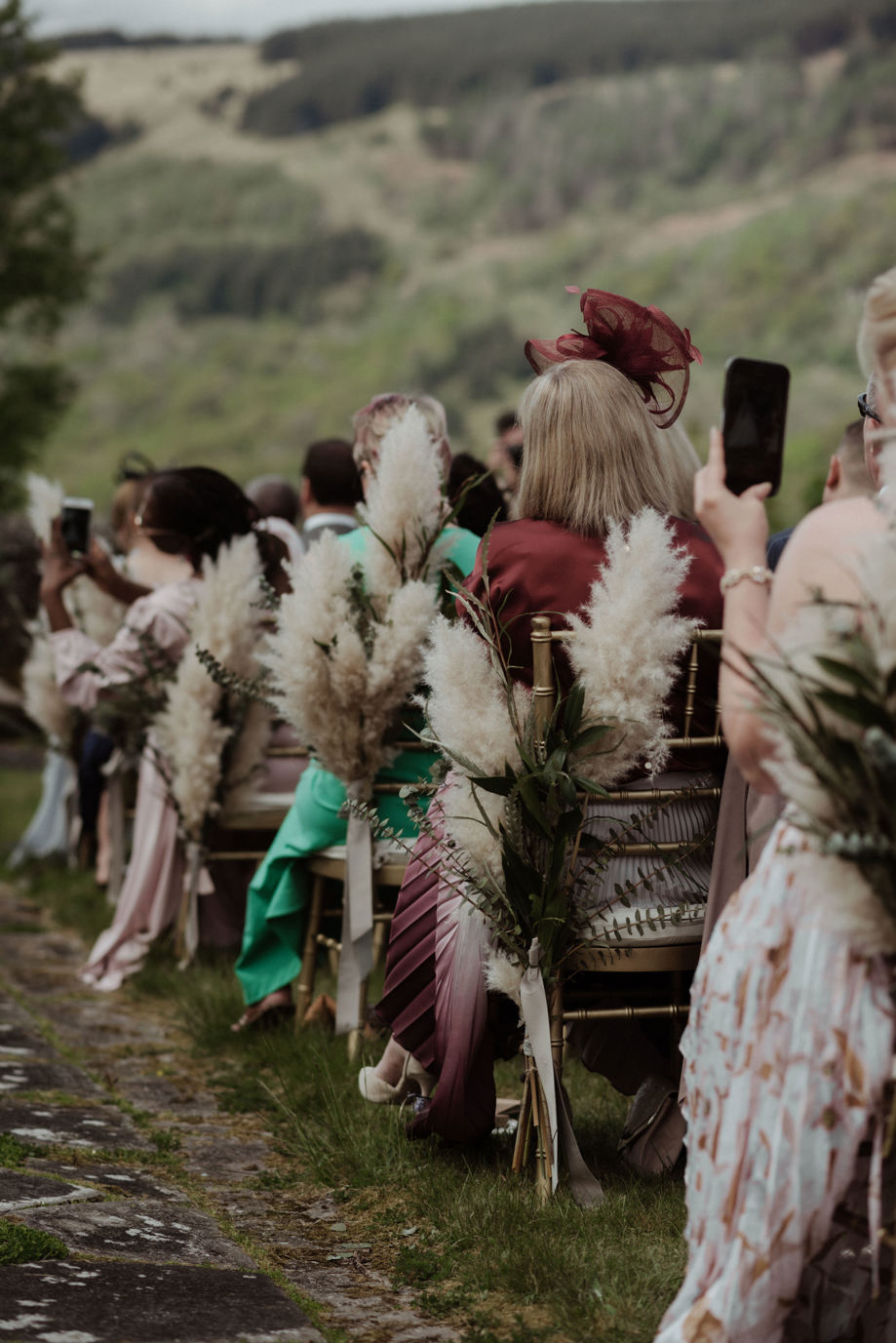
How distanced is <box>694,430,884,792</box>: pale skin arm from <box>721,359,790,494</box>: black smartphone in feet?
0.22

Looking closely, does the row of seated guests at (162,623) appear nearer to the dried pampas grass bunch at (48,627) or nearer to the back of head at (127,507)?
the dried pampas grass bunch at (48,627)

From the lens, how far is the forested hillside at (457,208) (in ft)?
100

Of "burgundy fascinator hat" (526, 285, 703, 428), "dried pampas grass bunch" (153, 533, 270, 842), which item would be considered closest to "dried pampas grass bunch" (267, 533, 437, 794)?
"burgundy fascinator hat" (526, 285, 703, 428)

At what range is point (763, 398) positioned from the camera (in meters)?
2.54

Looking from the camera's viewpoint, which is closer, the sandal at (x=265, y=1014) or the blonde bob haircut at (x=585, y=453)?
the blonde bob haircut at (x=585, y=453)

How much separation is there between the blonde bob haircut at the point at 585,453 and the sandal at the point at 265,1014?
2.20 metres

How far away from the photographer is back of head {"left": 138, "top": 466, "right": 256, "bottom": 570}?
5.38 m

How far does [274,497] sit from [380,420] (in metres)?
3.15

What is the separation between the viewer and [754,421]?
2496 mm

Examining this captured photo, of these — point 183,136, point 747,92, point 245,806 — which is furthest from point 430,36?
point 245,806

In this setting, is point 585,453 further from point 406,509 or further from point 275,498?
point 275,498

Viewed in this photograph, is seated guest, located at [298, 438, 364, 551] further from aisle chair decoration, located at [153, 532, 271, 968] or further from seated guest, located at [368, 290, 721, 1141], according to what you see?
seated guest, located at [368, 290, 721, 1141]

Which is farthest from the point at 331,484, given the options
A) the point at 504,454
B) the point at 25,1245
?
the point at 25,1245

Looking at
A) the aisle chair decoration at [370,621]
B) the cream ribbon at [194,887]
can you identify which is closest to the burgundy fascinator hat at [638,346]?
the aisle chair decoration at [370,621]
